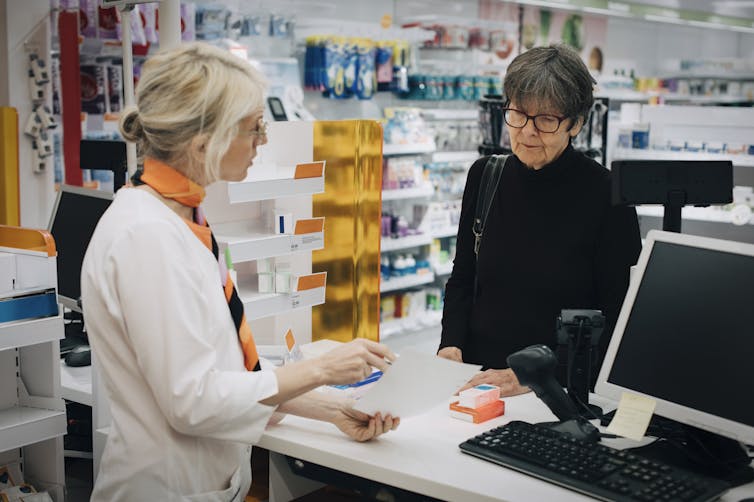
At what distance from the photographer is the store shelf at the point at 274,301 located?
3234 mm

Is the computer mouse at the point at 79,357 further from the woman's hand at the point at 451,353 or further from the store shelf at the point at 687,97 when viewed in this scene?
the store shelf at the point at 687,97

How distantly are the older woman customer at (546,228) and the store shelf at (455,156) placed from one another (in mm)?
4471

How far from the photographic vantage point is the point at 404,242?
22.6ft

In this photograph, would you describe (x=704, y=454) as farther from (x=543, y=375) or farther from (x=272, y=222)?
(x=272, y=222)

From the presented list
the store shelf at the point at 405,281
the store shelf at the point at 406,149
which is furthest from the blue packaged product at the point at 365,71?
the store shelf at the point at 405,281

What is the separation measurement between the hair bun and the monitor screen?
1113mm

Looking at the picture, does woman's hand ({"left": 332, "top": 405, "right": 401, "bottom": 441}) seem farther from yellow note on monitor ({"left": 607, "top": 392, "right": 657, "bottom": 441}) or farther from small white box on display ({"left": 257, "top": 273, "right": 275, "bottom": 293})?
small white box on display ({"left": 257, "top": 273, "right": 275, "bottom": 293})

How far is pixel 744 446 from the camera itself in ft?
6.72

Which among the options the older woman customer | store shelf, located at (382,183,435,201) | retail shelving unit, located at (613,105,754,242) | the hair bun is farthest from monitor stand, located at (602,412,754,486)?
store shelf, located at (382,183,435,201)

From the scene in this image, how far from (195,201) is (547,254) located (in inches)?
43.8

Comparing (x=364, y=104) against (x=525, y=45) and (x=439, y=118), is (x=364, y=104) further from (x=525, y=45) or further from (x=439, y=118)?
(x=525, y=45)

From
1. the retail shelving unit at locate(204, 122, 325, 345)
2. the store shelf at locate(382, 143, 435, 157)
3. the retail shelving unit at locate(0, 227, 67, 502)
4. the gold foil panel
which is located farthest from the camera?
the store shelf at locate(382, 143, 435, 157)

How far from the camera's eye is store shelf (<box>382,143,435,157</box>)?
659 centimetres

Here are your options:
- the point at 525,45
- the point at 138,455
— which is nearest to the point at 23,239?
the point at 138,455
